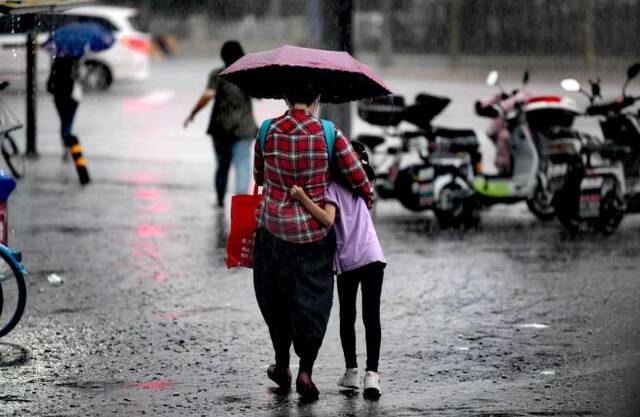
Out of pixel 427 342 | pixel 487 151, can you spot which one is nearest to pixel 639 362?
pixel 427 342

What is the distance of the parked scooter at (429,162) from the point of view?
1361cm

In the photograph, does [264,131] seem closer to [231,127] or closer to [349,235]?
[349,235]

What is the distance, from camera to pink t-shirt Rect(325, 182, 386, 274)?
732cm

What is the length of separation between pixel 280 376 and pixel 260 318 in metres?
2.01

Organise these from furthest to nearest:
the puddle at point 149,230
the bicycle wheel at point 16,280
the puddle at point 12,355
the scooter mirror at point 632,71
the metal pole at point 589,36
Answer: the metal pole at point 589,36 → the puddle at point 149,230 → the scooter mirror at point 632,71 → the bicycle wheel at point 16,280 → the puddle at point 12,355

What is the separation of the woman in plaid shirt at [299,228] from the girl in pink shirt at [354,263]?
60 mm

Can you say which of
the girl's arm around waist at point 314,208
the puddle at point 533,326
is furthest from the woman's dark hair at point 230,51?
the girl's arm around waist at point 314,208

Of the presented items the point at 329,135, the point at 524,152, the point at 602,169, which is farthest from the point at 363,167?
the point at 524,152

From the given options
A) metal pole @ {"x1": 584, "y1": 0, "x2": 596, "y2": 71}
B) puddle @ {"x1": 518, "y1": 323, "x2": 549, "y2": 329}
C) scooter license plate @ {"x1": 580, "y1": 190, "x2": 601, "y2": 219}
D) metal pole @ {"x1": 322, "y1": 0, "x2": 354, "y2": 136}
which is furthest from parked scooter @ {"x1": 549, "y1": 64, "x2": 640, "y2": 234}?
metal pole @ {"x1": 584, "y1": 0, "x2": 596, "y2": 71}

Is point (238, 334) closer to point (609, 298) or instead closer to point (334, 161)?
point (334, 161)

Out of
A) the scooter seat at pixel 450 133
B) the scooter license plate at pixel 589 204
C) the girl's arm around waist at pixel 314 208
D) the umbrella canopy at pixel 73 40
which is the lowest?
the scooter license plate at pixel 589 204

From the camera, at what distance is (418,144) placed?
1419 cm

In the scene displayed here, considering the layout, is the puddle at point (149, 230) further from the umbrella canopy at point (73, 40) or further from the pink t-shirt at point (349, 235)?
the pink t-shirt at point (349, 235)

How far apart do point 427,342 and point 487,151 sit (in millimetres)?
11703
